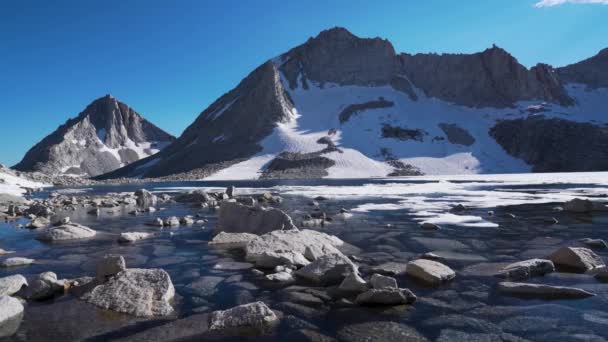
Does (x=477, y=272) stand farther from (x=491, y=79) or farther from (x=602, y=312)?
(x=491, y=79)

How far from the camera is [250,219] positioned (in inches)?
784

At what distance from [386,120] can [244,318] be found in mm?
150736

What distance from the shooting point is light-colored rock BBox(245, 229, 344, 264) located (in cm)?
1443

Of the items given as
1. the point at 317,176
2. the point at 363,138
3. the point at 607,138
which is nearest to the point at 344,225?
the point at 317,176

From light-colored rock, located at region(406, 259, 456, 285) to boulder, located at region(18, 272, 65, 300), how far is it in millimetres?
10004

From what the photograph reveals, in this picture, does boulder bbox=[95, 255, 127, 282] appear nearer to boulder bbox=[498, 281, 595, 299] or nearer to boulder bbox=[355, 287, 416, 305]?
boulder bbox=[355, 287, 416, 305]

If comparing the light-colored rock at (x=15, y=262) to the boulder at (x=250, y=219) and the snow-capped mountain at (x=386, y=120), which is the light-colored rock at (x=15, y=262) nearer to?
the boulder at (x=250, y=219)

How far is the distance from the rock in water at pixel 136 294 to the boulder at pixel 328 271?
3.92 meters

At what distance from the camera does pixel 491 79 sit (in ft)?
582

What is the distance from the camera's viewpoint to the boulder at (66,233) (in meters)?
18.2

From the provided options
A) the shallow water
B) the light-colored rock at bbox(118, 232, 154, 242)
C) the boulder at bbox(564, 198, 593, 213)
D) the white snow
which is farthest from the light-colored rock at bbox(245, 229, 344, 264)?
the white snow

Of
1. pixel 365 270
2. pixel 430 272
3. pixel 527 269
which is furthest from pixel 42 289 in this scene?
pixel 527 269

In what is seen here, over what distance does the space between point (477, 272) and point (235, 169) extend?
109943mm

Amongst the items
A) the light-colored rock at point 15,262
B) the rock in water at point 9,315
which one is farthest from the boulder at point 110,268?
the light-colored rock at point 15,262
